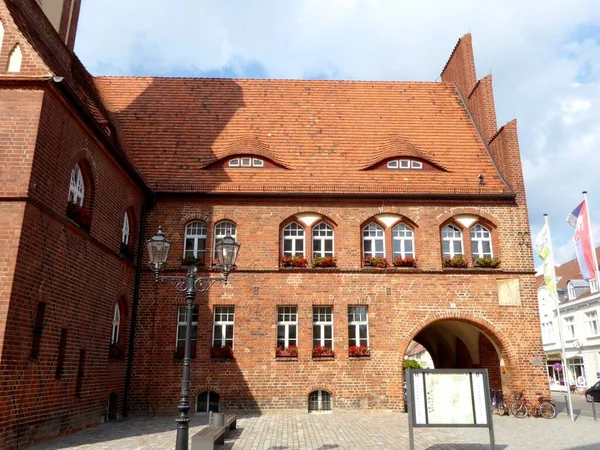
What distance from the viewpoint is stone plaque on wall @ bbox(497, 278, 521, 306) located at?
16516mm

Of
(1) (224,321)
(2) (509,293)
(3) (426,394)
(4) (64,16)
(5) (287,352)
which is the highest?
(4) (64,16)

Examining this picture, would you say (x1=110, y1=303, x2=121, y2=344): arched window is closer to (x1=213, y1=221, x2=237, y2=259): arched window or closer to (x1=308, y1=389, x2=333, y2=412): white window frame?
(x1=213, y1=221, x2=237, y2=259): arched window

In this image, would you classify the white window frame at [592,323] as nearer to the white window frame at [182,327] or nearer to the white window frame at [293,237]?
the white window frame at [293,237]

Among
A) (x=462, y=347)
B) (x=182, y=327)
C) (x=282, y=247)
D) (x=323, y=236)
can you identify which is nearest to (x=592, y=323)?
(x=462, y=347)

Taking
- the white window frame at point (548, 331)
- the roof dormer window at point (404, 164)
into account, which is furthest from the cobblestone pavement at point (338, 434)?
the white window frame at point (548, 331)

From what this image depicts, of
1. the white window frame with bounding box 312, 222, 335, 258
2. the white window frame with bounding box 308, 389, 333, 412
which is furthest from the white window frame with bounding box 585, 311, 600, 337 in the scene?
the white window frame with bounding box 308, 389, 333, 412

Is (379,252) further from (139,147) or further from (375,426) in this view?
(139,147)

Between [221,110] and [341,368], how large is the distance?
447 inches

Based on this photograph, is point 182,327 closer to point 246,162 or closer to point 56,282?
point 56,282

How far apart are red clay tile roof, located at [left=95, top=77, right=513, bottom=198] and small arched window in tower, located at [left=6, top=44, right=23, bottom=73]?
23.4 feet

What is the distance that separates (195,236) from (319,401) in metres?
6.82

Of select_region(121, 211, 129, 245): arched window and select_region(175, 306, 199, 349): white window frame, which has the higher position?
select_region(121, 211, 129, 245): arched window

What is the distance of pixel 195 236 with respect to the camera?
17.3 metres

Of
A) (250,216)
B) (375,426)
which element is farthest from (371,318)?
(250,216)
